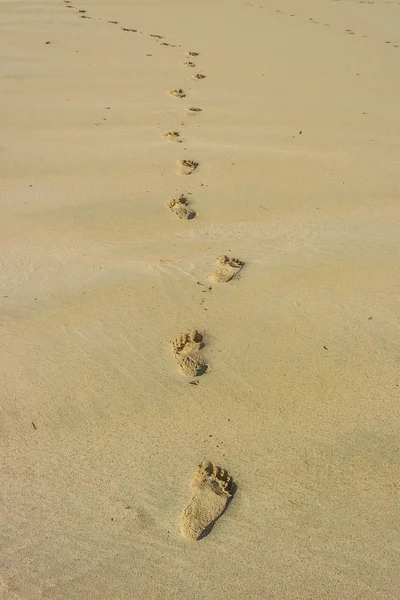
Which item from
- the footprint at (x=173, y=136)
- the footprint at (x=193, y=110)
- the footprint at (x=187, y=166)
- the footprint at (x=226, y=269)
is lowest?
the footprint at (x=173, y=136)

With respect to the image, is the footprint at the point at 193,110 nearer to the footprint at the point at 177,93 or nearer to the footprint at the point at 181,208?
the footprint at the point at 177,93

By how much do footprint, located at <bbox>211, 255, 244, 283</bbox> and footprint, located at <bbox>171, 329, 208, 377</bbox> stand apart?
369 millimetres

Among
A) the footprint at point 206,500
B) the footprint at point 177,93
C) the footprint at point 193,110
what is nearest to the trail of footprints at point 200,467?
the footprint at point 206,500

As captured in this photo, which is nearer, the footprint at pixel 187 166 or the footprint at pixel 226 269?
the footprint at pixel 226 269

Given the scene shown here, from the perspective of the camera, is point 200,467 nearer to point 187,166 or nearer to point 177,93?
point 187,166

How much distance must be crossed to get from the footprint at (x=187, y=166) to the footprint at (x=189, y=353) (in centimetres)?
146

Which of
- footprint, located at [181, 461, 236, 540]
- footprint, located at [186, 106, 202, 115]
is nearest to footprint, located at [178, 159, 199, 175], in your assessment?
footprint, located at [186, 106, 202, 115]

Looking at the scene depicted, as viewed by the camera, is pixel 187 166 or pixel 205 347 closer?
pixel 205 347

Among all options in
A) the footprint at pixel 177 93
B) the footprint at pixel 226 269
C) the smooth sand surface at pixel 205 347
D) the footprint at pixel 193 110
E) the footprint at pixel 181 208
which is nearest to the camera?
the smooth sand surface at pixel 205 347

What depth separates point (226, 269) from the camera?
243 cm

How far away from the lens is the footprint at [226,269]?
2389 millimetres

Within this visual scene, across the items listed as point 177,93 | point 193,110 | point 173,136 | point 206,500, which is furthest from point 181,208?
point 177,93

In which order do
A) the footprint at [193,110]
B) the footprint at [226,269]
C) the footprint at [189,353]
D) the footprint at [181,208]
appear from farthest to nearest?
the footprint at [193,110] < the footprint at [181,208] < the footprint at [226,269] < the footprint at [189,353]

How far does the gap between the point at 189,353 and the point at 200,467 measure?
0.50 metres
